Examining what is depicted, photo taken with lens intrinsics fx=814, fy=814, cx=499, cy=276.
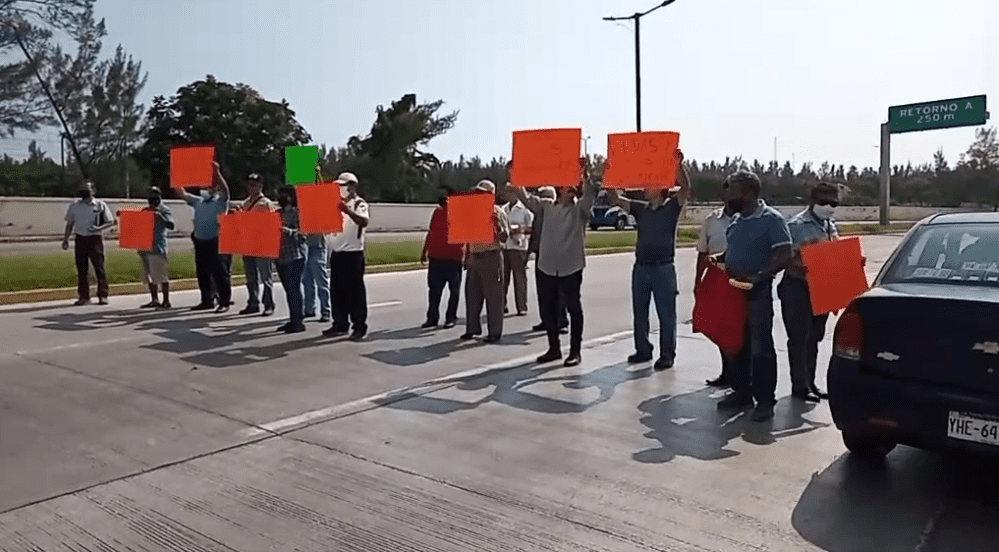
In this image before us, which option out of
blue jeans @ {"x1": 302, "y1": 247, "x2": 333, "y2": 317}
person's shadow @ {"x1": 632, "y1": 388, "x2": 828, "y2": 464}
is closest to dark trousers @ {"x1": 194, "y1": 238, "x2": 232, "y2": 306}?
blue jeans @ {"x1": 302, "y1": 247, "x2": 333, "y2": 317}

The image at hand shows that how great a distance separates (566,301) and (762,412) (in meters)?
2.55

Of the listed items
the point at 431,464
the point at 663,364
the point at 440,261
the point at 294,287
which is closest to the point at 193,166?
the point at 294,287

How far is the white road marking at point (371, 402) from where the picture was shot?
595 centimetres

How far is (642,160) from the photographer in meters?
7.72

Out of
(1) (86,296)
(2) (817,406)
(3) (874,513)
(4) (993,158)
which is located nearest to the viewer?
(3) (874,513)

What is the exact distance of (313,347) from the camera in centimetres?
912

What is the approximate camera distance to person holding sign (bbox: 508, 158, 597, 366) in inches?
316

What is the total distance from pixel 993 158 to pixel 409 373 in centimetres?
7122

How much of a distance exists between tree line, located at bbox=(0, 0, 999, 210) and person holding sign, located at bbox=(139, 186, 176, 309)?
18396 mm

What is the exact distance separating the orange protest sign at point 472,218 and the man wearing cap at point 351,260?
1.03 metres

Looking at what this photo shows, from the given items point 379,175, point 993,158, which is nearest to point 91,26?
point 379,175

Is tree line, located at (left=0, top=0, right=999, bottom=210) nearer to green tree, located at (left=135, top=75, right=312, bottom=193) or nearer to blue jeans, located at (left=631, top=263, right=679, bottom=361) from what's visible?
green tree, located at (left=135, top=75, right=312, bottom=193)

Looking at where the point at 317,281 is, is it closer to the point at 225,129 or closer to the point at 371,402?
the point at 371,402

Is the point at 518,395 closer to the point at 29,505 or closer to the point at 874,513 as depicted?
the point at 874,513
